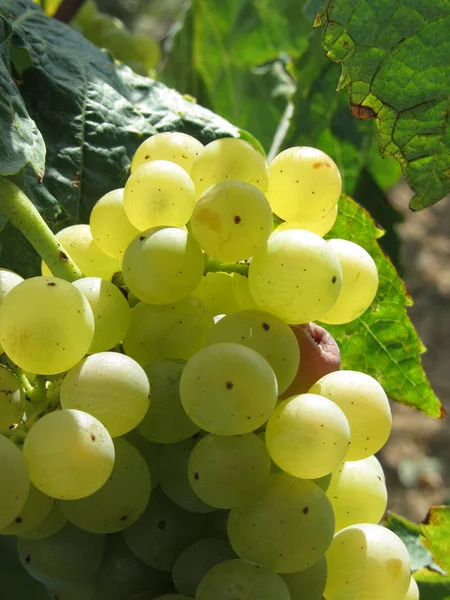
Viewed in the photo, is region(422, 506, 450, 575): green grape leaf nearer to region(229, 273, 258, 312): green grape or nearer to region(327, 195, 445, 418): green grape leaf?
region(327, 195, 445, 418): green grape leaf

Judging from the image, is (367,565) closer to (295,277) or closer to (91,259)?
(295,277)

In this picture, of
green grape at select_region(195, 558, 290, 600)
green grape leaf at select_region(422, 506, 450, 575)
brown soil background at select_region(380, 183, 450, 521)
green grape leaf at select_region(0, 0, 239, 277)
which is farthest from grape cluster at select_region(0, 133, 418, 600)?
brown soil background at select_region(380, 183, 450, 521)

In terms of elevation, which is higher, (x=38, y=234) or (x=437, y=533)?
(x=38, y=234)

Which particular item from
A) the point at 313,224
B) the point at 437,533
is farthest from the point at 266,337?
the point at 437,533

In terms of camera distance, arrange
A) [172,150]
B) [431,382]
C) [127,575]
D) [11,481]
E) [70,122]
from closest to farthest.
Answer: [11,481] < [127,575] < [172,150] < [70,122] < [431,382]

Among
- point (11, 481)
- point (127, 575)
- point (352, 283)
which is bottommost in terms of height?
point (127, 575)

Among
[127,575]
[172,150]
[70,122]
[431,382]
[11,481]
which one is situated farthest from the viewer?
[431,382]

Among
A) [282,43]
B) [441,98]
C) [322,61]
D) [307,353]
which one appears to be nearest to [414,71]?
[441,98]

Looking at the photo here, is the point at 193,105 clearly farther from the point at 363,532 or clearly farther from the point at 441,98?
the point at 363,532

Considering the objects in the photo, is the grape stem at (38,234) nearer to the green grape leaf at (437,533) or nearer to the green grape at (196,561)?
the green grape at (196,561)
